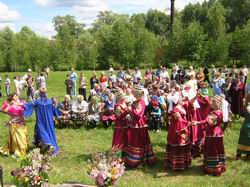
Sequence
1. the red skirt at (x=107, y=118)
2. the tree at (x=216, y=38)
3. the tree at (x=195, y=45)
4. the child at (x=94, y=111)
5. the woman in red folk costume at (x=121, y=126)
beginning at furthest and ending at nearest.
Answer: the tree at (x=195, y=45), the tree at (x=216, y=38), the child at (x=94, y=111), the red skirt at (x=107, y=118), the woman in red folk costume at (x=121, y=126)

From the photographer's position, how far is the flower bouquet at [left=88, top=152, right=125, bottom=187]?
5.62m

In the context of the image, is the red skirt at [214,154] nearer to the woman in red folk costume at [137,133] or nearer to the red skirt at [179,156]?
the red skirt at [179,156]

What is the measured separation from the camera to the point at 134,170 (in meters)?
10.2

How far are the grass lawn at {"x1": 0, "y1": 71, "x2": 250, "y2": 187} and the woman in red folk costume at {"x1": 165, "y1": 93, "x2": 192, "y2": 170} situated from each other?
229mm

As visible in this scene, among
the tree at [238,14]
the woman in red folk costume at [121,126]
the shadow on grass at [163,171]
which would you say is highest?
the tree at [238,14]

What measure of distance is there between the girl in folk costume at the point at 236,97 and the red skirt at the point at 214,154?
6.36 m

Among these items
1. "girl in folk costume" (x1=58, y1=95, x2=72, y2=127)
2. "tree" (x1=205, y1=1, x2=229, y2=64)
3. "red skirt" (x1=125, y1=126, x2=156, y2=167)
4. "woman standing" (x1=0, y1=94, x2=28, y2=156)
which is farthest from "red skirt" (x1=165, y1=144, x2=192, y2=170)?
"tree" (x1=205, y1=1, x2=229, y2=64)

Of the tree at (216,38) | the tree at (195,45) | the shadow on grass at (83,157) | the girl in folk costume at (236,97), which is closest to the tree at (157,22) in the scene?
the tree at (216,38)

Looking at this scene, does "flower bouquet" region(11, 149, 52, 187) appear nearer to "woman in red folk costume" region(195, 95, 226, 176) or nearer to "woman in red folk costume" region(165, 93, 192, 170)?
"woman in red folk costume" region(165, 93, 192, 170)

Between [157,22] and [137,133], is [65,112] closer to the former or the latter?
[137,133]

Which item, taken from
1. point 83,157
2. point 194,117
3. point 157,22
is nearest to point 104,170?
point 194,117

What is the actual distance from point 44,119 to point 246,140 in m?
5.35

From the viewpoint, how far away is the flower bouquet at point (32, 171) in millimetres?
5715

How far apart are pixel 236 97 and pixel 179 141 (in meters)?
6.64
